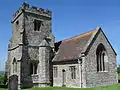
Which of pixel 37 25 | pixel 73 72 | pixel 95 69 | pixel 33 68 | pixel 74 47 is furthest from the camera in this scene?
pixel 37 25

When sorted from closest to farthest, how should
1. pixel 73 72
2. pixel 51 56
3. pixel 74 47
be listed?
1. pixel 73 72
2. pixel 74 47
3. pixel 51 56

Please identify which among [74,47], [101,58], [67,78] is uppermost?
[74,47]

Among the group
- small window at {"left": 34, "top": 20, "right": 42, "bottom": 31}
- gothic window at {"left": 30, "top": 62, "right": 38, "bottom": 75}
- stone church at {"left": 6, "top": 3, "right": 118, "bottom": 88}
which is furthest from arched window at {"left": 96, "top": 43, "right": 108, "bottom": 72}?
small window at {"left": 34, "top": 20, "right": 42, "bottom": 31}

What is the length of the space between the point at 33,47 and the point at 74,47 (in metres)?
6.25

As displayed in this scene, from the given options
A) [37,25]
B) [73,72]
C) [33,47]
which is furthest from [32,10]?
[73,72]

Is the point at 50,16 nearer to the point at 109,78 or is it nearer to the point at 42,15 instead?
the point at 42,15

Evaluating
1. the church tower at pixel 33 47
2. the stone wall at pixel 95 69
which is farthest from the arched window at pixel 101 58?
the church tower at pixel 33 47

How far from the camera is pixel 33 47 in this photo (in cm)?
3069

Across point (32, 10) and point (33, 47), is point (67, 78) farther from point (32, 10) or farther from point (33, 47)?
point (32, 10)

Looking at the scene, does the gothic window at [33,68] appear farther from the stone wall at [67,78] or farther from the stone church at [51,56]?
the stone wall at [67,78]

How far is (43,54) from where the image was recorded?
30312 millimetres

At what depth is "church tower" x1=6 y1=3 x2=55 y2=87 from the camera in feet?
96.3

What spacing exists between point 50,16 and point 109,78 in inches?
536

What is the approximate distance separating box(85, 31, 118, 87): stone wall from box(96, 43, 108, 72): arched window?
0.50 meters
